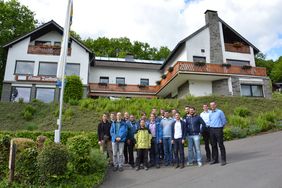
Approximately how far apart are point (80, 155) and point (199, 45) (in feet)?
74.6

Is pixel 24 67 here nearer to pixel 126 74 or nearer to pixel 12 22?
pixel 12 22

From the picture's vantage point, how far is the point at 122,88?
31938 mm

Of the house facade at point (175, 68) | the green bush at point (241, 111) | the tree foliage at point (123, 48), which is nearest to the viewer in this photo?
the green bush at point (241, 111)

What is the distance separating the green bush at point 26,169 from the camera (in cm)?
741

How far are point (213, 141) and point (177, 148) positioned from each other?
1.17 meters

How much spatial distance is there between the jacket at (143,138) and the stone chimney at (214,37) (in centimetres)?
2058

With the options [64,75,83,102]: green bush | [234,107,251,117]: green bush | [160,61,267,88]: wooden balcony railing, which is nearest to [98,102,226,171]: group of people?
[234,107,251,117]: green bush

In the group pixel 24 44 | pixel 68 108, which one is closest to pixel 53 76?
pixel 24 44

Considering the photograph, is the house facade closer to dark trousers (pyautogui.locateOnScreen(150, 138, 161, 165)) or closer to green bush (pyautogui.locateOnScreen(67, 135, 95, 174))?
dark trousers (pyautogui.locateOnScreen(150, 138, 161, 165))

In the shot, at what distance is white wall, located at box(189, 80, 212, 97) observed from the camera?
2706cm

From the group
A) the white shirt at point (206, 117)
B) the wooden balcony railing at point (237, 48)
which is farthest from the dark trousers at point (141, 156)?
the wooden balcony railing at point (237, 48)

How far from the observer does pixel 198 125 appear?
377 inches

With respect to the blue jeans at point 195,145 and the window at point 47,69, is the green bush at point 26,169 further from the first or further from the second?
the window at point 47,69

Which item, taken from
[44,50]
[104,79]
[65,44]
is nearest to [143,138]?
[65,44]
